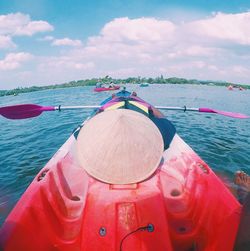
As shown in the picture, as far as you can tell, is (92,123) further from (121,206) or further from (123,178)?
(121,206)

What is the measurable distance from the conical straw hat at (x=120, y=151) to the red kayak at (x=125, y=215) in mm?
48

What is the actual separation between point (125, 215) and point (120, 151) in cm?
88

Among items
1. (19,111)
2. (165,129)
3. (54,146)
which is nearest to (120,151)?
(165,129)

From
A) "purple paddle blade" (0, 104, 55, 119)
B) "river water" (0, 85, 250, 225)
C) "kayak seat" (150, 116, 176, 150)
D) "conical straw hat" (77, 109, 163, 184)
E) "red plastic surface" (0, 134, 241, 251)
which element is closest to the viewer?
"red plastic surface" (0, 134, 241, 251)

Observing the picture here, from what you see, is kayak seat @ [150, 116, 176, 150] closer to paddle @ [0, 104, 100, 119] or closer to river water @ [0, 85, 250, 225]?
river water @ [0, 85, 250, 225]

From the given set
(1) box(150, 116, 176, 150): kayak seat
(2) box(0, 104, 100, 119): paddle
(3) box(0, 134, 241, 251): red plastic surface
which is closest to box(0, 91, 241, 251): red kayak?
(3) box(0, 134, 241, 251): red plastic surface

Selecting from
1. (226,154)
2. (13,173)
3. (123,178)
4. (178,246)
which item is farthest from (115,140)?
(226,154)

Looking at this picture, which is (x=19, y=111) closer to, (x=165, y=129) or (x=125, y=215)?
(x=165, y=129)

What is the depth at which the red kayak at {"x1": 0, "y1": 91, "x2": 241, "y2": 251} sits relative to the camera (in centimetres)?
263

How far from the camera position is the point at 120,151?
309 centimetres

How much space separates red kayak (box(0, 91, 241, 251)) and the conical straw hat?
0.05 meters

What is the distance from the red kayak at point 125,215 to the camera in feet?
8.63

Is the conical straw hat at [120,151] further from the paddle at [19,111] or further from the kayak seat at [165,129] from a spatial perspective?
the paddle at [19,111]

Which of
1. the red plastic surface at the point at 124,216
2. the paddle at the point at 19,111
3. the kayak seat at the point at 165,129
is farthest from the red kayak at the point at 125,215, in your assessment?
the paddle at the point at 19,111
